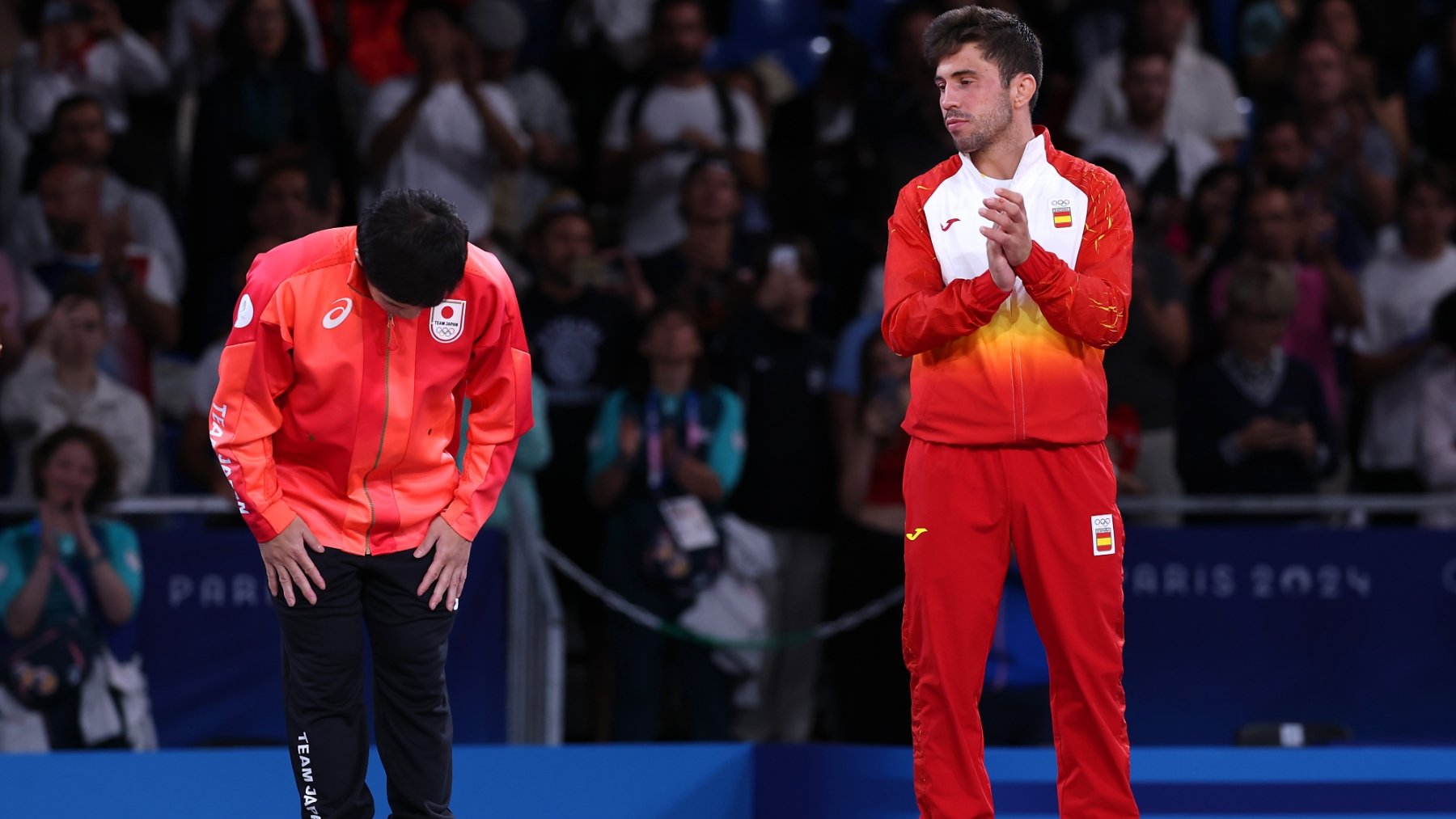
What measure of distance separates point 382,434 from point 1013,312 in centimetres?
141

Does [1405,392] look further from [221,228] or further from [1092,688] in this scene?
[221,228]

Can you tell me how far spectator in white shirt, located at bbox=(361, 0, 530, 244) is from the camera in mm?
7895

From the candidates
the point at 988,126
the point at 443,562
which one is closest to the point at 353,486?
the point at 443,562

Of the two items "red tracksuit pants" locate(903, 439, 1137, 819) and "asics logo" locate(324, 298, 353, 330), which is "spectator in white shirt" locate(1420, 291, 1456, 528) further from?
"asics logo" locate(324, 298, 353, 330)

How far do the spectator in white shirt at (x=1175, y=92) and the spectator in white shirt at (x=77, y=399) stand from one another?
432 centimetres

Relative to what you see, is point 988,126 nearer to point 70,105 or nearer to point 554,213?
point 554,213

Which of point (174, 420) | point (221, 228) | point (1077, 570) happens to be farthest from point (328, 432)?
point (221, 228)

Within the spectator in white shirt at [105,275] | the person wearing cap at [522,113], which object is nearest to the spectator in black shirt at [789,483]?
the person wearing cap at [522,113]

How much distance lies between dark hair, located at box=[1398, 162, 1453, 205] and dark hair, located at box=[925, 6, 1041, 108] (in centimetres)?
407

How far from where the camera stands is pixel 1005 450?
3967 mm

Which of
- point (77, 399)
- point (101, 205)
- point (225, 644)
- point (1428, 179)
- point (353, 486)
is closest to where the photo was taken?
point (353, 486)

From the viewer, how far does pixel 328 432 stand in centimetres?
398

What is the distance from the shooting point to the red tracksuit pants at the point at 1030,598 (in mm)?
3932

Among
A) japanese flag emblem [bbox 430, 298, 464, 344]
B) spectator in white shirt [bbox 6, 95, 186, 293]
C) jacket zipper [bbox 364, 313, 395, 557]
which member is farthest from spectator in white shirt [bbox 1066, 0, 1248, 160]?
jacket zipper [bbox 364, 313, 395, 557]
